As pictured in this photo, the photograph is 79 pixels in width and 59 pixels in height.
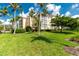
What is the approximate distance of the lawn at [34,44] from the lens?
2701mm

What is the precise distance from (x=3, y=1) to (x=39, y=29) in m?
0.75

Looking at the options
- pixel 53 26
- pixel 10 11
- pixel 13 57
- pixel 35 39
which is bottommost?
pixel 13 57

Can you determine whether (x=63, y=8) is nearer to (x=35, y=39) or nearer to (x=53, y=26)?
(x=53, y=26)

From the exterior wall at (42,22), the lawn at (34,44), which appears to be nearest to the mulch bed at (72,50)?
the lawn at (34,44)

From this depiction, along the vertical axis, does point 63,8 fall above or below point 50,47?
above

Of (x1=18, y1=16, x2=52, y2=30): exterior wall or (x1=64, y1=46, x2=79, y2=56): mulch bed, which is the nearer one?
(x1=64, y1=46, x2=79, y2=56): mulch bed

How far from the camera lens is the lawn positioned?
106 inches

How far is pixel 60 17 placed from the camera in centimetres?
285

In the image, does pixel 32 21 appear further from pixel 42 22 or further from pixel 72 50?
pixel 72 50

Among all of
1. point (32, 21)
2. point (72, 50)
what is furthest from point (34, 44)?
point (72, 50)

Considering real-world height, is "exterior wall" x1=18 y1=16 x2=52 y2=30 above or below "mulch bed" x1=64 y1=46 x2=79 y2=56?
above

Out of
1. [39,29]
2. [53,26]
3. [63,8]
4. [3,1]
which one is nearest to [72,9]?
[63,8]

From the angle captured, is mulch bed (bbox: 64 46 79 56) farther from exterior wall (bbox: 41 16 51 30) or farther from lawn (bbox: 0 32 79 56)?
exterior wall (bbox: 41 16 51 30)

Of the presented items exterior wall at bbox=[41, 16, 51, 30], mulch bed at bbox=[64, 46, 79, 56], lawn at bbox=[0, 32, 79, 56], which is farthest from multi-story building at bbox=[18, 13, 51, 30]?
mulch bed at bbox=[64, 46, 79, 56]
